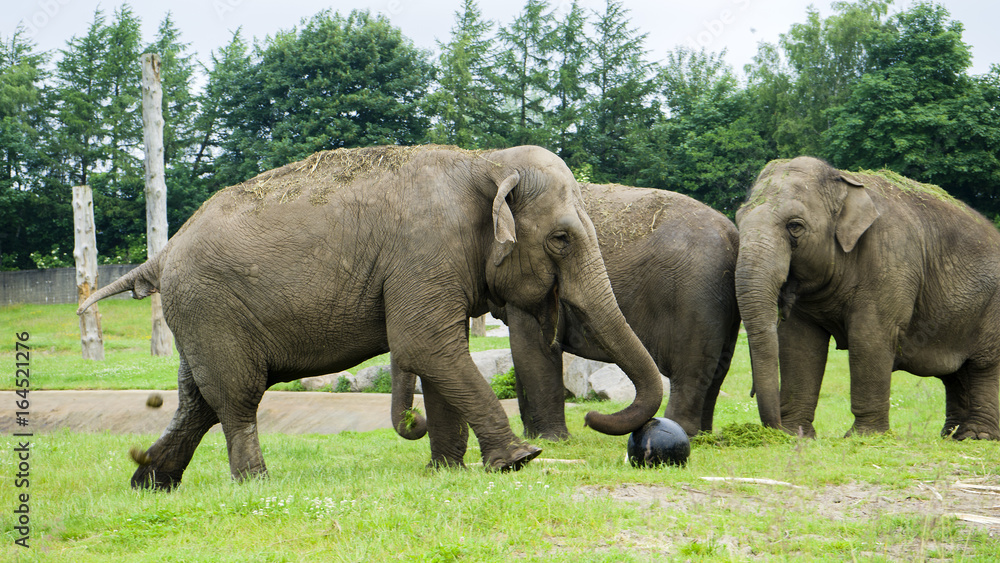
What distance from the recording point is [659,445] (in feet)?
22.7

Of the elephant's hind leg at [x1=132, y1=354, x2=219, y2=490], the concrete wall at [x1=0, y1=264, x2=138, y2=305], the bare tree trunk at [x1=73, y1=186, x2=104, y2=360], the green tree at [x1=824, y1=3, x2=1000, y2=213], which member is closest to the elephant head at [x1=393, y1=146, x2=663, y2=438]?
the elephant's hind leg at [x1=132, y1=354, x2=219, y2=490]

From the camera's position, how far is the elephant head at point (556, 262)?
22.1 ft

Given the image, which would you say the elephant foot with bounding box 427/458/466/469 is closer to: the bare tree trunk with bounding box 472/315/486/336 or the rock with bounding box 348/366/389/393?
the rock with bounding box 348/366/389/393

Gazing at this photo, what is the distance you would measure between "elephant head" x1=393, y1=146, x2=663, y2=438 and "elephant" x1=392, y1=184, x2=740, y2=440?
1958 millimetres

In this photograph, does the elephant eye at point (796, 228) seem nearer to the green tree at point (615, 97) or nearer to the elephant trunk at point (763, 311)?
the elephant trunk at point (763, 311)

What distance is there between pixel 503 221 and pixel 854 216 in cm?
453

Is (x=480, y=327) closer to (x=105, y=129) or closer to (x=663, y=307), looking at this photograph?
(x=663, y=307)

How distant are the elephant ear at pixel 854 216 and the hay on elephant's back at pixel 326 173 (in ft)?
14.6

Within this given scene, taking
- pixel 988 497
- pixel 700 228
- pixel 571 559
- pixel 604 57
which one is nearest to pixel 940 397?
pixel 700 228

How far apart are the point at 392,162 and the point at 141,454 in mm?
3082

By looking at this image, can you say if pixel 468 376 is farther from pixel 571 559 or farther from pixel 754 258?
pixel 754 258

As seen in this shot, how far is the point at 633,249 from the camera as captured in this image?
964 centimetres

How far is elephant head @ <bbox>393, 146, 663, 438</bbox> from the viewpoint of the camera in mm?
6730

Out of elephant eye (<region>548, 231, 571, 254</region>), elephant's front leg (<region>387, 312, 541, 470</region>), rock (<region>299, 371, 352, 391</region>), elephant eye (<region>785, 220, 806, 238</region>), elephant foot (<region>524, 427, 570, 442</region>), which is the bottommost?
rock (<region>299, 371, 352, 391</region>)
